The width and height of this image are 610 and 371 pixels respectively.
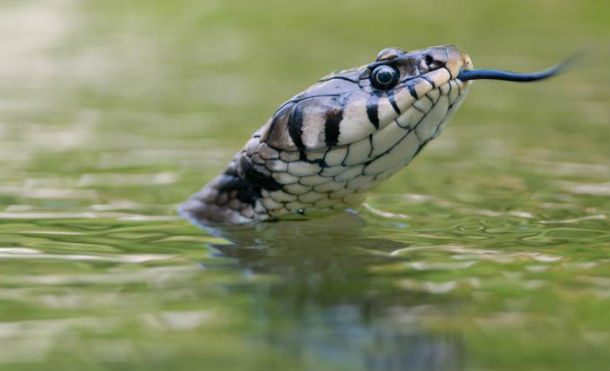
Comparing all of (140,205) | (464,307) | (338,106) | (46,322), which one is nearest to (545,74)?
(338,106)

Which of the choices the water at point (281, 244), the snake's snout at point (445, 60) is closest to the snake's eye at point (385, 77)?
the snake's snout at point (445, 60)

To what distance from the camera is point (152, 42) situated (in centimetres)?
1542

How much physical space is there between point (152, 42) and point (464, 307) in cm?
1234

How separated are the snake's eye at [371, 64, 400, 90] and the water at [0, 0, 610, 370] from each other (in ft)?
2.21

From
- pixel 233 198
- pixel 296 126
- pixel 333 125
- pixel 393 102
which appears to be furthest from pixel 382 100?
pixel 233 198

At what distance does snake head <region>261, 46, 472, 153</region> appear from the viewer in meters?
4.57

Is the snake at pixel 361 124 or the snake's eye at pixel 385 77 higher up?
the snake's eye at pixel 385 77

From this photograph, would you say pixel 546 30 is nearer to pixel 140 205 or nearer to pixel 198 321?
pixel 140 205

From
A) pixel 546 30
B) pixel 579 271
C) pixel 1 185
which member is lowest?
pixel 579 271

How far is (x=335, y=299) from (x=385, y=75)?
1288 mm

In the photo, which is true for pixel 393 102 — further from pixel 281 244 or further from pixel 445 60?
pixel 281 244

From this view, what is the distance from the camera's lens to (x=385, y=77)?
464 centimetres

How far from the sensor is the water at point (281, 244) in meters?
3.20

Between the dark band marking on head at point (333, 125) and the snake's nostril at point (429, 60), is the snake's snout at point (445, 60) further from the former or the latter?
the dark band marking on head at point (333, 125)
